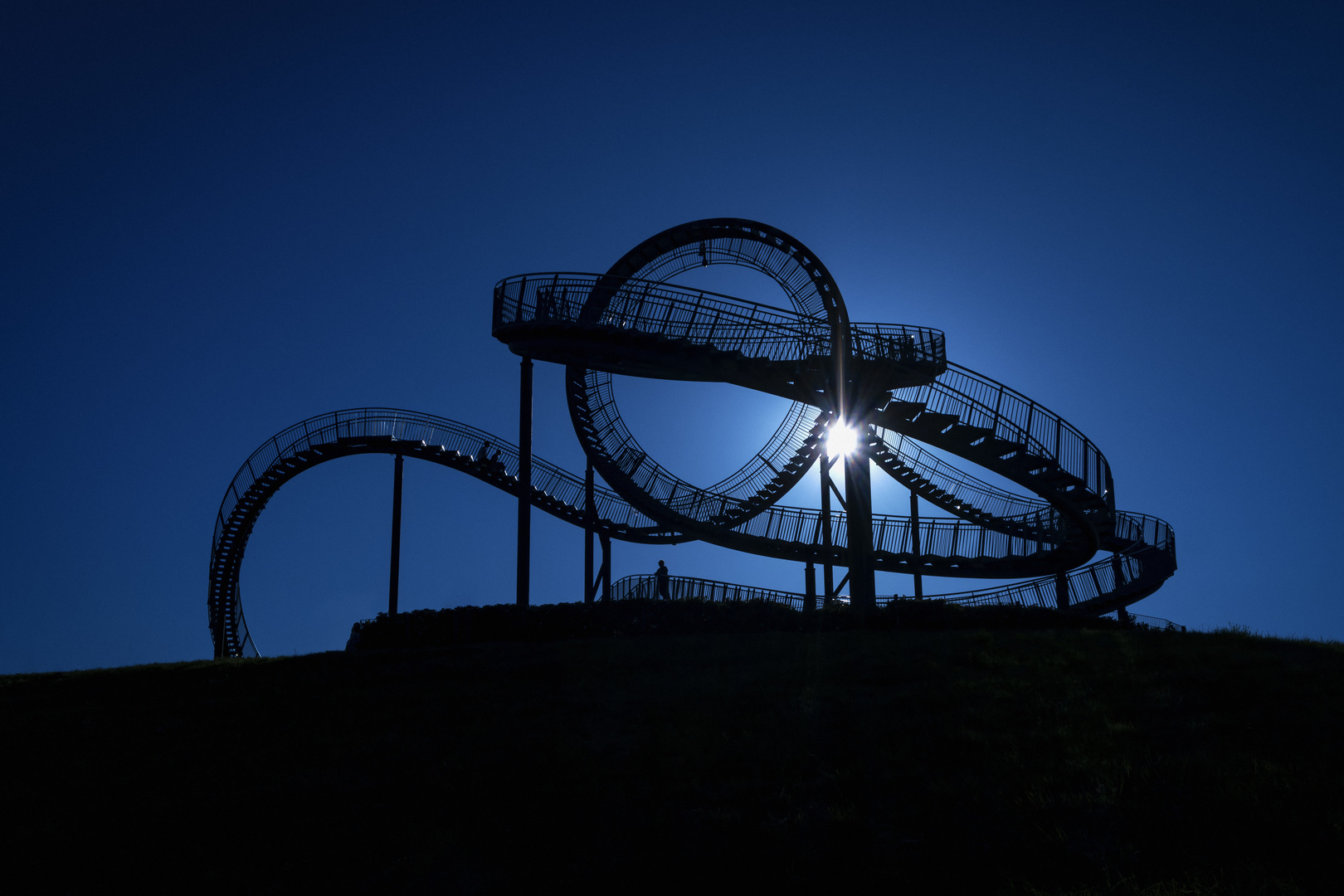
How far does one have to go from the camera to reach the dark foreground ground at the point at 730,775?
868cm

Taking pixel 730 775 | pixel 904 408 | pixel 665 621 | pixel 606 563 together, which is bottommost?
pixel 730 775

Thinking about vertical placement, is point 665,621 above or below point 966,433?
below

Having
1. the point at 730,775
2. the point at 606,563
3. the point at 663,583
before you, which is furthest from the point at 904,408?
the point at 730,775

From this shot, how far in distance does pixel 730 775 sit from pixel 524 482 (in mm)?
13443

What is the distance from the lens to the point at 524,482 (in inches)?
922

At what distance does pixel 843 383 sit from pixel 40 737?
16.9m

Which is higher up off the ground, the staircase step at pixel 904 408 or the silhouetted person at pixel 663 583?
the staircase step at pixel 904 408

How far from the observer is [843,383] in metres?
23.9

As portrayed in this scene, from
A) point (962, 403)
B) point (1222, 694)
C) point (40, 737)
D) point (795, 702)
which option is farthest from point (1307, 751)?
point (40, 737)

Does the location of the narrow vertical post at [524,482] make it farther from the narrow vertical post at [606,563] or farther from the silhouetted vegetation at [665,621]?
the narrow vertical post at [606,563]

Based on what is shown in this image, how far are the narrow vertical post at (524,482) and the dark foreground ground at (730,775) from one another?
5.82 meters

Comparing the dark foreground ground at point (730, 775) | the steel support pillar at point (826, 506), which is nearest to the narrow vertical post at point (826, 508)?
the steel support pillar at point (826, 506)

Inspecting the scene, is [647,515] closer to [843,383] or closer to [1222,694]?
[843,383]

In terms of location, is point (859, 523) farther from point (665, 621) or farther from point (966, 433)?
point (665, 621)
